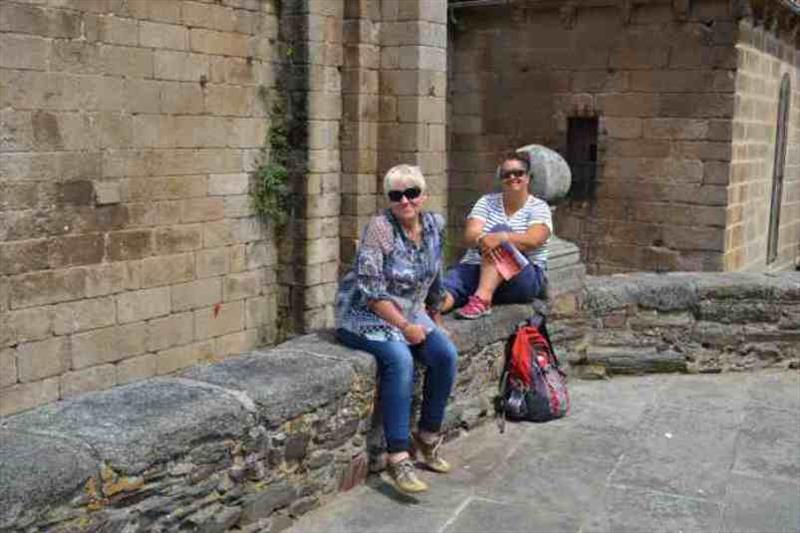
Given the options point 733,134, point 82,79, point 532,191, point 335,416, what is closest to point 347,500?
point 335,416

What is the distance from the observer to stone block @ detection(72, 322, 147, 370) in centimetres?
805

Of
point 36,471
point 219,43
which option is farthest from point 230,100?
point 36,471

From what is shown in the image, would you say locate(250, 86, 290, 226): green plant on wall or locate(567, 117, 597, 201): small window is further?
locate(567, 117, 597, 201): small window

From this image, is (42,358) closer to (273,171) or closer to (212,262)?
(212,262)

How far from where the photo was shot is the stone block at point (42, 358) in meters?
7.54

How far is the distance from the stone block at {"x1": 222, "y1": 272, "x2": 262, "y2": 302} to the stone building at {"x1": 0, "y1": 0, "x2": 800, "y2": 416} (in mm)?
24

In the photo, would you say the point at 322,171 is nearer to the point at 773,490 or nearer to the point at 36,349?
the point at 36,349

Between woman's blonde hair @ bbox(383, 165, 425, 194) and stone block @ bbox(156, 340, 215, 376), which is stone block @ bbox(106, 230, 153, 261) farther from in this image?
woman's blonde hair @ bbox(383, 165, 425, 194)

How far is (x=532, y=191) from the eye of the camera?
723 centimetres

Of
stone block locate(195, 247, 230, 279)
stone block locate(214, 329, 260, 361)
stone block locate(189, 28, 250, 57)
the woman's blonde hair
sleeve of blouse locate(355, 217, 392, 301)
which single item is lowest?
stone block locate(214, 329, 260, 361)

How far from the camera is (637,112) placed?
12453mm

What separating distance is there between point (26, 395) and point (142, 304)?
1396 millimetres

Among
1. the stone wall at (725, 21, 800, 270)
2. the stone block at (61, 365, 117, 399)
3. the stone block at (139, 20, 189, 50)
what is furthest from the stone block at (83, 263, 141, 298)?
the stone wall at (725, 21, 800, 270)

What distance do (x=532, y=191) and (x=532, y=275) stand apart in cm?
129
